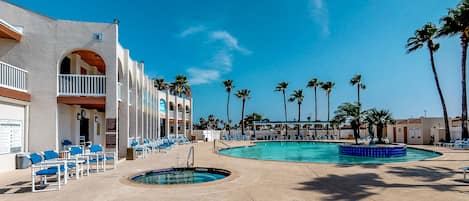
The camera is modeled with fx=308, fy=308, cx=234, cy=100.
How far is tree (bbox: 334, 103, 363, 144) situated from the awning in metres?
19.1

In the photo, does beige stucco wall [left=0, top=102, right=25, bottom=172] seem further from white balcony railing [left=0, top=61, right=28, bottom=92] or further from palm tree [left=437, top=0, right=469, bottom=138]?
palm tree [left=437, top=0, right=469, bottom=138]

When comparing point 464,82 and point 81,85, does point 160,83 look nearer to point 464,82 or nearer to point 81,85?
point 81,85

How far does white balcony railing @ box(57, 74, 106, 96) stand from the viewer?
12.5m

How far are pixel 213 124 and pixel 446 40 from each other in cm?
5319

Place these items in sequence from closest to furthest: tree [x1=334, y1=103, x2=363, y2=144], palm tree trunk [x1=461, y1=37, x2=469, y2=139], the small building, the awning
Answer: the awning, tree [x1=334, y1=103, x2=363, y2=144], palm tree trunk [x1=461, y1=37, x2=469, y2=139], the small building

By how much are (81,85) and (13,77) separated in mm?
2387

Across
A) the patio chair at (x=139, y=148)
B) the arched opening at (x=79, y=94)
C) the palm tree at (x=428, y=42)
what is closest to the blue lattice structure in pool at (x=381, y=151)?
the palm tree at (x=428, y=42)

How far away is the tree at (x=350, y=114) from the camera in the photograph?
21359 millimetres

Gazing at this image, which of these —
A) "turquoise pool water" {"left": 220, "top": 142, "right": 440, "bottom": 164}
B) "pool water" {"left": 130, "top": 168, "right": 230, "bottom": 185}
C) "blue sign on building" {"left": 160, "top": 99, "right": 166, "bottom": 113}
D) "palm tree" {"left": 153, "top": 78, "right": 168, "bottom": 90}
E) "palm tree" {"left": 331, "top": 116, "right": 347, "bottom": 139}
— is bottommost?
"turquoise pool water" {"left": 220, "top": 142, "right": 440, "bottom": 164}

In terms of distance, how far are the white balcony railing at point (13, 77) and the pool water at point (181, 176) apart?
5.74 m

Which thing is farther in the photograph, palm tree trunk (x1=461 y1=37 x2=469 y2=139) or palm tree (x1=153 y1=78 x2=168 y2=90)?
palm tree (x1=153 y1=78 x2=168 y2=90)

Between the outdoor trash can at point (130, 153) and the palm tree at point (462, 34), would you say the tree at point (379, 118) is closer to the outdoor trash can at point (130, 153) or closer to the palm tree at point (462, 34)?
the palm tree at point (462, 34)

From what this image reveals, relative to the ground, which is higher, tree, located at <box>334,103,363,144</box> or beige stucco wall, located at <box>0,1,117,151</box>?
beige stucco wall, located at <box>0,1,117,151</box>

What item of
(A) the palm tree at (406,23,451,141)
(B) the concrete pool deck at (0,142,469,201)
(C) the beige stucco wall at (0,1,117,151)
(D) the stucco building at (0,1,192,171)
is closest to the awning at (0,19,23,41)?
(D) the stucco building at (0,1,192,171)
